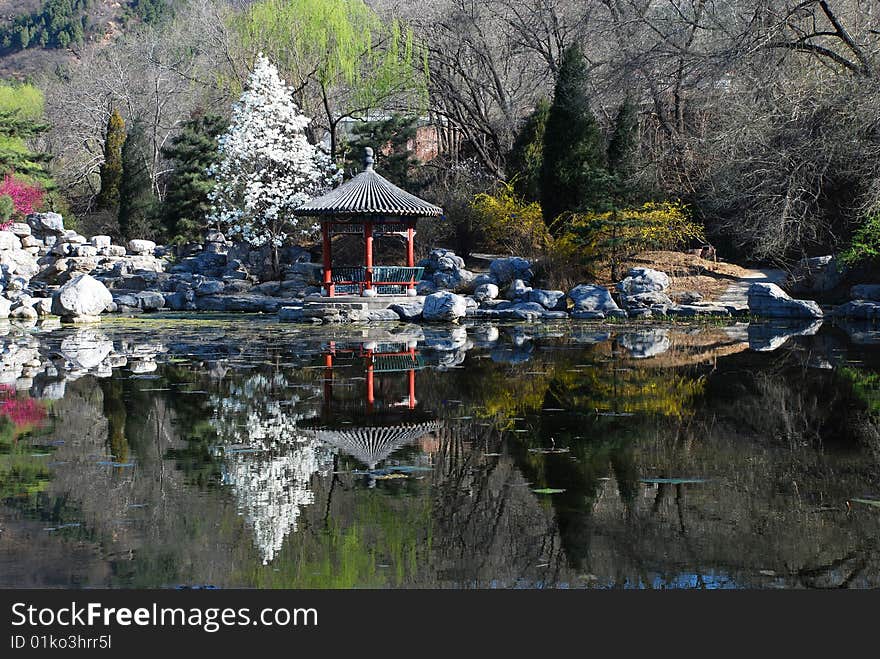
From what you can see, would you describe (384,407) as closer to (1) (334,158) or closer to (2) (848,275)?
(2) (848,275)

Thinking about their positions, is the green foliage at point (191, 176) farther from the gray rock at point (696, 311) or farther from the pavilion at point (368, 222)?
the gray rock at point (696, 311)

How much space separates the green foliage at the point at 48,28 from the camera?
83.1m

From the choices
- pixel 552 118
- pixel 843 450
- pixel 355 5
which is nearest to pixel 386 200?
pixel 552 118

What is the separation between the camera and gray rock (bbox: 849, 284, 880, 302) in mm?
20000

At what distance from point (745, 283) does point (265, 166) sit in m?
14.7

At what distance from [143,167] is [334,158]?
803 centimetres

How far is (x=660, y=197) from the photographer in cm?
2431

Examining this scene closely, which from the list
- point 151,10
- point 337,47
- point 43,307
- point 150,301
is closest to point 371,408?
point 43,307

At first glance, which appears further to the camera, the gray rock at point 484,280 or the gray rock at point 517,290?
the gray rock at point 484,280

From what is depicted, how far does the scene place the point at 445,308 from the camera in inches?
810

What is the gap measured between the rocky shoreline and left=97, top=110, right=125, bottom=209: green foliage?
10.3ft

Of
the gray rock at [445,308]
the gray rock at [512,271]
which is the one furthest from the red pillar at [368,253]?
the gray rock at [512,271]

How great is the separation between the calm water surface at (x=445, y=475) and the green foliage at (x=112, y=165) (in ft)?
93.5

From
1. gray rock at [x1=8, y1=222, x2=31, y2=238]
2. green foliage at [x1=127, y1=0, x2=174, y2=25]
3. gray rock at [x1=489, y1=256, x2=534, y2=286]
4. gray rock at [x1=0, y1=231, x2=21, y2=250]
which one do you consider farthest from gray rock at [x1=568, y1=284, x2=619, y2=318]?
green foliage at [x1=127, y1=0, x2=174, y2=25]
